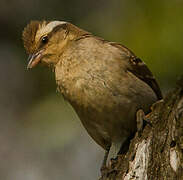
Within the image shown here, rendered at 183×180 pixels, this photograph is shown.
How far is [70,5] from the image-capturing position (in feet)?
35.8

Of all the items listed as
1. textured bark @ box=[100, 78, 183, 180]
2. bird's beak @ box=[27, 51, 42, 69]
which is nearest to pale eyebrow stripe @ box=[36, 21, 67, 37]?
bird's beak @ box=[27, 51, 42, 69]

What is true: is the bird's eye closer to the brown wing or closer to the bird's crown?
the bird's crown

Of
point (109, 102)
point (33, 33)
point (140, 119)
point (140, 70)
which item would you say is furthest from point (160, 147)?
point (33, 33)

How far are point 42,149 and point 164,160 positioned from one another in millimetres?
4955

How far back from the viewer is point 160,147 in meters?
4.50

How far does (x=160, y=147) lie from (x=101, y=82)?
104 centimetres

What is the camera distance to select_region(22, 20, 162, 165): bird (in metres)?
5.39

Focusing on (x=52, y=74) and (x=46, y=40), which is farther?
(x=52, y=74)

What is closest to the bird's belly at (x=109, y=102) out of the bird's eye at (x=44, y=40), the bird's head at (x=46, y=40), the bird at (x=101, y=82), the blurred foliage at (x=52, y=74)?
the bird at (x=101, y=82)

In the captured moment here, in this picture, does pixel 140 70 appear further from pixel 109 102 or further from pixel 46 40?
pixel 46 40

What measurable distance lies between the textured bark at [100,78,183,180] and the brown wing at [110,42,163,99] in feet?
3.19

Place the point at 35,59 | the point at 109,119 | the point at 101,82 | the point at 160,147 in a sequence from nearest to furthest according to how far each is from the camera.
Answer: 1. the point at 160,147
2. the point at 101,82
3. the point at 109,119
4. the point at 35,59

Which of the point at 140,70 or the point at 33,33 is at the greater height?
the point at 33,33

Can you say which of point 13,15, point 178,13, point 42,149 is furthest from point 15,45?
point 178,13
